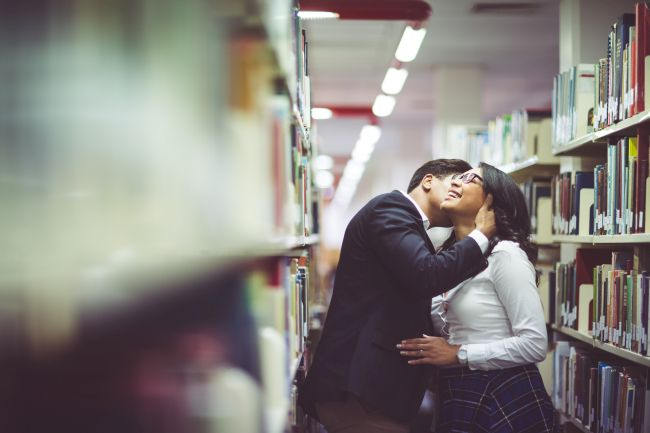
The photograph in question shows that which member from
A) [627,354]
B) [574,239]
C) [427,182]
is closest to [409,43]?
[574,239]

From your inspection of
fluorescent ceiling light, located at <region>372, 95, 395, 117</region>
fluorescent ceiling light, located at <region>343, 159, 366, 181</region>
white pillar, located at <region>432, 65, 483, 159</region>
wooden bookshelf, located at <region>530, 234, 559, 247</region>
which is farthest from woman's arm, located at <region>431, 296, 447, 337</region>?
fluorescent ceiling light, located at <region>343, 159, 366, 181</region>

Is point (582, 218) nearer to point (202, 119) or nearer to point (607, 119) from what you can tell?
point (607, 119)

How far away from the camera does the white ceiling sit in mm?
5406

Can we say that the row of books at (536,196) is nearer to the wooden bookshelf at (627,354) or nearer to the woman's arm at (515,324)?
the wooden bookshelf at (627,354)

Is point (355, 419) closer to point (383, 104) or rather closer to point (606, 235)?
point (606, 235)

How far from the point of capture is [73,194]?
0.45m

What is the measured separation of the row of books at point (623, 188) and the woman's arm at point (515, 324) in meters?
0.72

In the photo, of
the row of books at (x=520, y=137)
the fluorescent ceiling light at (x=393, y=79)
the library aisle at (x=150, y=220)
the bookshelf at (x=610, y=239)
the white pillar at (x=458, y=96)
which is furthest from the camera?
the white pillar at (x=458, y=96)

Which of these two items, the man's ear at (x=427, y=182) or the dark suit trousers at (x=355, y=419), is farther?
the man's ear at (x=427, y=182)

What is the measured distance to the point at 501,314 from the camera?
1.84m

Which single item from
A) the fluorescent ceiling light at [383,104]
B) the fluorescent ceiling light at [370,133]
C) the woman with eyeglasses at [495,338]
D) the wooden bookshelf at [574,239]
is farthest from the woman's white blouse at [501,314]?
the fluorescent ceiling light at [370,133]

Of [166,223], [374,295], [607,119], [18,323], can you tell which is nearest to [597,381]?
[607,119]

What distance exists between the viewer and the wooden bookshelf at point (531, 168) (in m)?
3.66

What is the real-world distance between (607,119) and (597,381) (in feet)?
3.59
